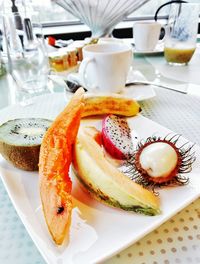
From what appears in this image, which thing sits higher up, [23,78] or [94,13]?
[94,13]

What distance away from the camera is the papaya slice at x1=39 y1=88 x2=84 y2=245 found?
279 mm

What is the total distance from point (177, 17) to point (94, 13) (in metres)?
0.25

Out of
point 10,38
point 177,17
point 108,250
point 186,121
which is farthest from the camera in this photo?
point 177,17

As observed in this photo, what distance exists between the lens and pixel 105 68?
2.07 ft

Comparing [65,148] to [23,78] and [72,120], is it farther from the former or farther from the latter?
[23,78]

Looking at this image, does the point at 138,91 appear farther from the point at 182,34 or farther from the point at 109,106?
the point at 182,34

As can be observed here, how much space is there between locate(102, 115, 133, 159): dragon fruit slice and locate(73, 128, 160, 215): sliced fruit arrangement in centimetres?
6

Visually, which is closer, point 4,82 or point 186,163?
point 186,163

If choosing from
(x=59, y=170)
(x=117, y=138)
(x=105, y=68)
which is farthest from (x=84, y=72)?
(x=59, y=170)

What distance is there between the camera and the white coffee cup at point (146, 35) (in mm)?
935

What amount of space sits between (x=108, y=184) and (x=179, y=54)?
654 millimetres

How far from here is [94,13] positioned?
929 millimetres

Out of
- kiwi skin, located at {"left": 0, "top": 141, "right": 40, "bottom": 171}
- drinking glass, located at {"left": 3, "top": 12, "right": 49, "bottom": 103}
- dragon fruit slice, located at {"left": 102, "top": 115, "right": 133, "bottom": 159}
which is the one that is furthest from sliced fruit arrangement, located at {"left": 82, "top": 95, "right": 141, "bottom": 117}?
drinking glass, located at {"left": 3, "top": 12, "right": 49, "bottom": 103}

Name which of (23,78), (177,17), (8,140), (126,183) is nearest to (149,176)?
(126,183)
